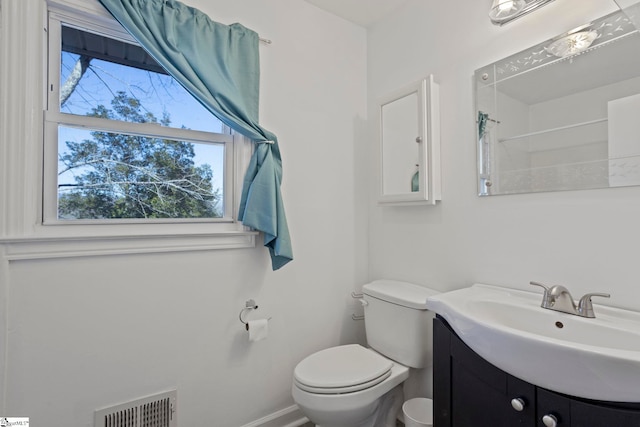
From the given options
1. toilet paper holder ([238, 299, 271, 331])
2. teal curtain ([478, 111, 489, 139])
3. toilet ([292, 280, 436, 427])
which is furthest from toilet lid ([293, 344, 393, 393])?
teal curtain ([478, 111, 489, 139])

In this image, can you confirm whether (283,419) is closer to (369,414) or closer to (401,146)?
(369,414)

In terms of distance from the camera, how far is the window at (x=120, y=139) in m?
1.24

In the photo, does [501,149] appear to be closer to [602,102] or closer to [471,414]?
[602,102]

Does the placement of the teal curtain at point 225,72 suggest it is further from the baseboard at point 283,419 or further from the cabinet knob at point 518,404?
the cabinet knob at point 518,404

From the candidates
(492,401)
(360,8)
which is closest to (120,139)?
(360,8)

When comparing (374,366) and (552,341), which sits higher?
(552,341)

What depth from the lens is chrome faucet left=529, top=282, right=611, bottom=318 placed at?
39.5 inches

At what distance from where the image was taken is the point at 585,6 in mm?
1117

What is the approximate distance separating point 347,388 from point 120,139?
144cm

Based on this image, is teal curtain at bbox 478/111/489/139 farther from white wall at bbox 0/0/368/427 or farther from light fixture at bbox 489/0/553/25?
white wall at bbox 0/0/368/427

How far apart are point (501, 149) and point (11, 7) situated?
1953 millimetres

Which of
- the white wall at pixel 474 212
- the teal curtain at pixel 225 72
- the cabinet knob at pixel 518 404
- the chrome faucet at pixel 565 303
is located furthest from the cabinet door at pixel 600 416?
the teal curtain at pixel 225 72

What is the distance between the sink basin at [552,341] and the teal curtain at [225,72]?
820 millimetres

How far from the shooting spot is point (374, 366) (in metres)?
1.42
